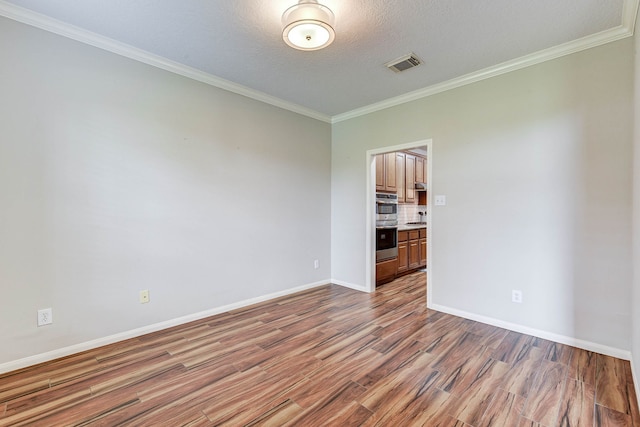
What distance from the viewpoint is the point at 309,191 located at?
4.24 m

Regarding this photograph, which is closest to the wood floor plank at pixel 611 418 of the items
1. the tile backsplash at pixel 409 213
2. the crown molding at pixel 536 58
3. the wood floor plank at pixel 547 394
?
the wood floor plank at pixel 547 394

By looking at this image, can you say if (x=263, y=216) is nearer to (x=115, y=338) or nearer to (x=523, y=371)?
(x=115, y=338)

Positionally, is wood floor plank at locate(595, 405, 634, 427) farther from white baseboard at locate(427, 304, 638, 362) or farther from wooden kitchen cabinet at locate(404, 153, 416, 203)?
wooden kitchen cabinet at locate(404, 153, 416, 203)

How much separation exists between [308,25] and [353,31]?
566 mm

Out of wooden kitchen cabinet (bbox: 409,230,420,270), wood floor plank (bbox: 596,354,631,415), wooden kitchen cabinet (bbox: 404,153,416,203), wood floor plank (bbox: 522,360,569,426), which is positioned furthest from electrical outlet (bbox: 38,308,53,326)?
wooden kitchen cabinet (bbox: 404,153,416,203)

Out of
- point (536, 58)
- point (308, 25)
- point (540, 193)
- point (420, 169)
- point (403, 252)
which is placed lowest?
point (403, 252)

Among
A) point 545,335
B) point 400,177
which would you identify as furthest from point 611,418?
point 400,177

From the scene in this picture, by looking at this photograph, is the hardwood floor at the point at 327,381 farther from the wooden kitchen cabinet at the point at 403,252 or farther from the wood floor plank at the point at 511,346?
the wooden kitchen cabinet at the point at 403,252

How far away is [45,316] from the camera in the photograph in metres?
2.23

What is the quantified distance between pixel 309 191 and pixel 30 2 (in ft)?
10.3

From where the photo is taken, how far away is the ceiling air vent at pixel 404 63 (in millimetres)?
2686

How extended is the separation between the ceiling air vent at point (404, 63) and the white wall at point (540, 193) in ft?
2.29

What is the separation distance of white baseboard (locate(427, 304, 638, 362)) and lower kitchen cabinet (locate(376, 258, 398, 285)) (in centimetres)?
114

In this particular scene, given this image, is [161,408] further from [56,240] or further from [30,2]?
[30,2]
